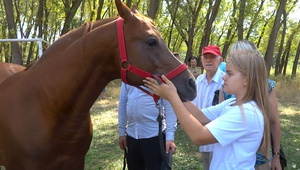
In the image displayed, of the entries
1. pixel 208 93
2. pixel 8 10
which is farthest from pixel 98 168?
pixel 8 10

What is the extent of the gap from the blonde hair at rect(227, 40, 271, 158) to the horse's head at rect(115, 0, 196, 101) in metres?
0.38

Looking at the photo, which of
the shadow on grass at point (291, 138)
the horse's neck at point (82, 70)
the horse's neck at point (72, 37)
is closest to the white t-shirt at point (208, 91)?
the horse's neck at point (82, 70)

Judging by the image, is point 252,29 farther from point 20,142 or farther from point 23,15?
point 20,142

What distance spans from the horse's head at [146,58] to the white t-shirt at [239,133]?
0.40 meters

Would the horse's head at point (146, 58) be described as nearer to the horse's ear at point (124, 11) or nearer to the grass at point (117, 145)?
the horse's ear at point (124, 11)

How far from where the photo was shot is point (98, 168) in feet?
17.5

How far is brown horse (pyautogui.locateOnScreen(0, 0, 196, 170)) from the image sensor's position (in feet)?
Answer: 7.52

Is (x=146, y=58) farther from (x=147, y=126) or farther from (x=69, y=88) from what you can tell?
(x=147, y=126)

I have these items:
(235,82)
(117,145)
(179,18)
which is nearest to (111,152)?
(117,145)

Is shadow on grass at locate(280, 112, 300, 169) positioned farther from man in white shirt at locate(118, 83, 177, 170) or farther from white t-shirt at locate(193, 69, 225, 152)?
man in white shirt at locate(118, 83, 177, 170)

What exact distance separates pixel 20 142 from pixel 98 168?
9.56 ft

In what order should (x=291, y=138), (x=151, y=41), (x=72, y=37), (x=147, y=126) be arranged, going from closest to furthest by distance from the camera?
(x=151, y=41)
(x=72, y=37)
(x=147, y=126)
(x=291, y=138)

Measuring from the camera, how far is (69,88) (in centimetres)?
248

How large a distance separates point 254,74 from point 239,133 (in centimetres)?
38
